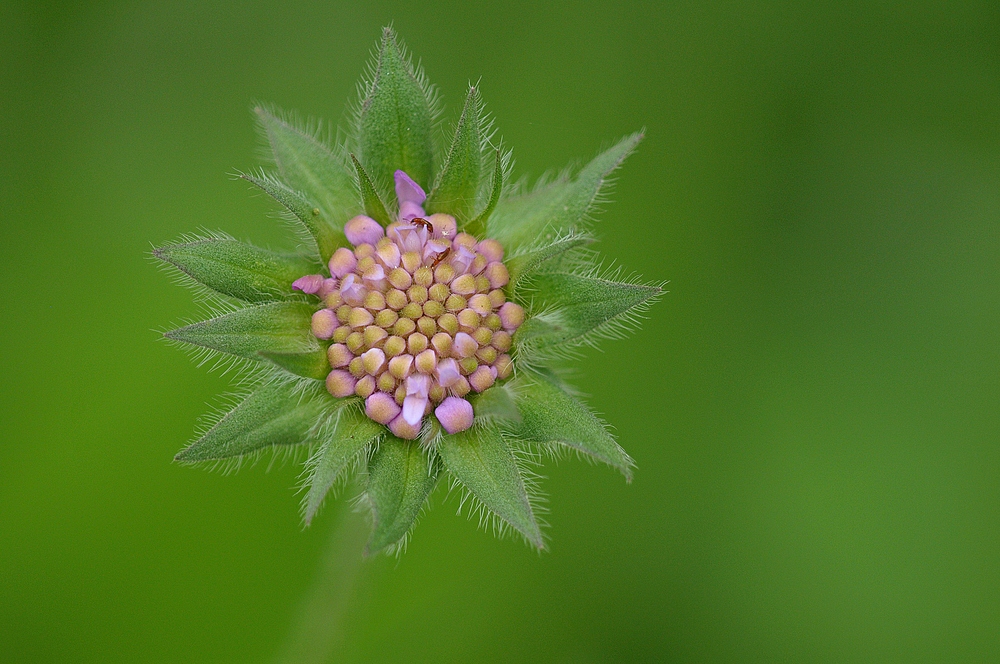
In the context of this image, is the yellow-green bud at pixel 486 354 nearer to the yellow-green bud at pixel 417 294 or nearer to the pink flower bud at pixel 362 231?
the yellow-green bud at pixel 417 294

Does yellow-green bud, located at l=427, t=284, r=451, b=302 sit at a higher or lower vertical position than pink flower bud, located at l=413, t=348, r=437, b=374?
higher

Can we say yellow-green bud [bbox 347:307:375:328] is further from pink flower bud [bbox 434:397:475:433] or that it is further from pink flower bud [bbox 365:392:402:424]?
pink flower bud [bbox 434:397:475:433]

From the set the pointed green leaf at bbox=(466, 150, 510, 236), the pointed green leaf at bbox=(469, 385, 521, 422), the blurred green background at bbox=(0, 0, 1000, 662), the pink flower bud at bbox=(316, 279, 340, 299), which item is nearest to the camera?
the pointed green leaf at bbox=(469, 385, 521, 422)

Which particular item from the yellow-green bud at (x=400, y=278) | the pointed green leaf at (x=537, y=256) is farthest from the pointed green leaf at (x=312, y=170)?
the pointed green leaf at (x=537, y=256)

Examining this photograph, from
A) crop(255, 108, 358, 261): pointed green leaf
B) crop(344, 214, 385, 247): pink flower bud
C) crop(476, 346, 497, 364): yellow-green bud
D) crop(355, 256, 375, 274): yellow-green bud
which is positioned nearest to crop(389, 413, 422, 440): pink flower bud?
crop(476, 346, 497, 364): yellow-green bud

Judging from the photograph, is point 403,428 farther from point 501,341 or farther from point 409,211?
point 409,211

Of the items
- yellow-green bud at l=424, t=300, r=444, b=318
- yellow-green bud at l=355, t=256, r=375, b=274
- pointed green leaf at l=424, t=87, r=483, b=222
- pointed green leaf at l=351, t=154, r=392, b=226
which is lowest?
yellow-green bud at l=424, t=300, r=444, b=318
